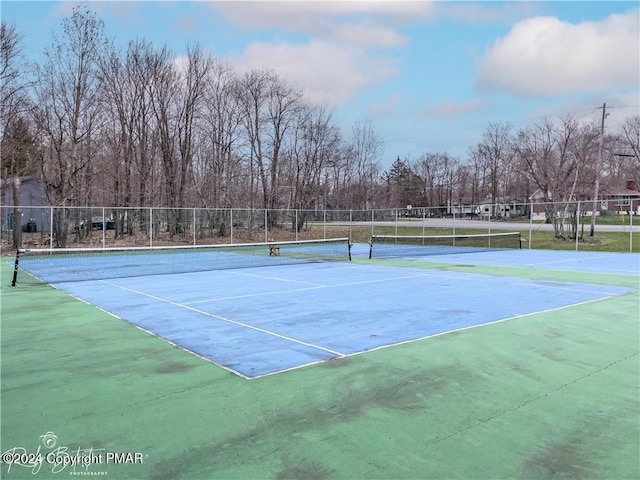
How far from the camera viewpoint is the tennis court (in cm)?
326

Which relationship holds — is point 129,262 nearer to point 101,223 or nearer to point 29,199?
point 101,223

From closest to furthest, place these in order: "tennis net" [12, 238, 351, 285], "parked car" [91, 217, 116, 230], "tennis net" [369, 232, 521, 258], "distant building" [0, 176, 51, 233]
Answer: "tennis net" [12, 238, 351, 285], "parked car" [91, 217, 116, 230], "tennis net" [369, 232, 521, 258], "distant building" [0, 176, 51, 233]

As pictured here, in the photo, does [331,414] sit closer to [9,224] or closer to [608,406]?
[608,406]

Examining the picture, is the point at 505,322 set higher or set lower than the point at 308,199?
lower

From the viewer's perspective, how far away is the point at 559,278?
43.5 feet

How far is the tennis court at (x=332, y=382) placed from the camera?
3260 millimetres

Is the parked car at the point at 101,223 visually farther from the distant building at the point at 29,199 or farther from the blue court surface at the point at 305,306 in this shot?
the blue court surface at the point at 305,306

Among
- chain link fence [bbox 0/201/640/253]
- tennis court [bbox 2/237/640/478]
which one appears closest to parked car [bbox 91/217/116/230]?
chain link fence [bbox 0/201/640/253]

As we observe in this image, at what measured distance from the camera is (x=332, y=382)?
4762mm

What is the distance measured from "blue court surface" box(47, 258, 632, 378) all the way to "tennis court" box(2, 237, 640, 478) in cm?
6

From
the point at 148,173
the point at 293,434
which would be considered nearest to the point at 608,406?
the point at 293,434

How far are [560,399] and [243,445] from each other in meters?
2.82

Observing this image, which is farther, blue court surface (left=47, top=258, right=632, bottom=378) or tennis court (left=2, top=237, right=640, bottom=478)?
blue court surface (left=47, top=258, right=632, bottom=378)

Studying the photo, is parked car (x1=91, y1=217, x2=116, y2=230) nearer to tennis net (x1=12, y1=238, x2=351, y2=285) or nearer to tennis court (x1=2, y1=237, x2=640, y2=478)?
tennis net (x1=12, y1=238, x2=351, y2=285)
